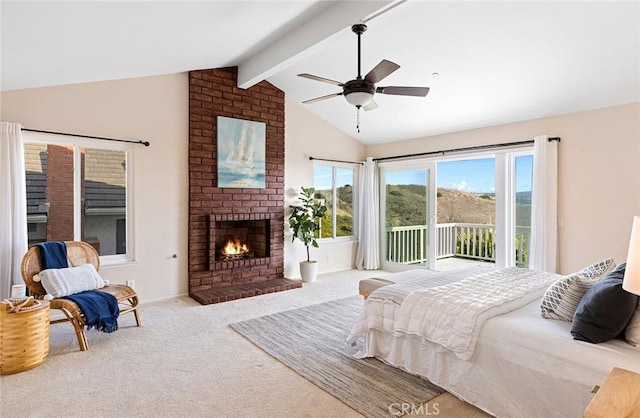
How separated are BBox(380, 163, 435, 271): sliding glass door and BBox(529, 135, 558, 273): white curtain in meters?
1.77

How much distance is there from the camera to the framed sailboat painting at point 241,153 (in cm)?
510

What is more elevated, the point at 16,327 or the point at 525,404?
the point at 16,327

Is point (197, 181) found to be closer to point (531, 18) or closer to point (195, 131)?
point (195, 131)

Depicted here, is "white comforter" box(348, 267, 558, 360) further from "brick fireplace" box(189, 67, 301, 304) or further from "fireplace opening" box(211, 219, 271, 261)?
"fireplace opening" box(211, 219, 271, 261)

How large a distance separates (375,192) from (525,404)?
5.03 meters

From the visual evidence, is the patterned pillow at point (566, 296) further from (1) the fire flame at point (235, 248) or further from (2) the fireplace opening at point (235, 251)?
(1) the fire flame at point (235, 248)

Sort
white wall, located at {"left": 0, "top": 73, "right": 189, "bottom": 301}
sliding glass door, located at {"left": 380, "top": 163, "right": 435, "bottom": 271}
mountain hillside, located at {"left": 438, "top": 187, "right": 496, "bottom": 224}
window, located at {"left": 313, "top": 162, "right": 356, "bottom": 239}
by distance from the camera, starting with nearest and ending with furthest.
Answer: white wall, located at {"left": 0, "top": 73, "right": 189, "bottom": 301} < sliding glass door, located at {"left": 380, "top": 163, "right": 435, "bottom": 271} < window, located at {"left": 313, "top": 162, "right": 356, "bottom": 239} < mountain hillside, located at {"left": 438, "top": 187, "right": 496, "bottom": 224}

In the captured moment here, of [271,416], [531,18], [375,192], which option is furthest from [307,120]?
[271,416]

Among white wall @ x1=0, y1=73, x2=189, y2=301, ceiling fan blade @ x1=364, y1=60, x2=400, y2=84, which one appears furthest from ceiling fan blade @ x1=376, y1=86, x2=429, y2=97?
white wall @ x1=0, y1=73, x2=189, y2=301

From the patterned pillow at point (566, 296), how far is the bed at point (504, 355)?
0.18 feet

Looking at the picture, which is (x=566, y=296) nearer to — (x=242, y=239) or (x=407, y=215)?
(x=407, y=215)

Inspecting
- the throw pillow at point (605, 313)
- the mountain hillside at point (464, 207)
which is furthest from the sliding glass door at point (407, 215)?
the throw pillow at point (605, 313)

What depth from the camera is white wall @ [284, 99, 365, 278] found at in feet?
19.4

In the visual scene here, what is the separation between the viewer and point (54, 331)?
3508 millimetres
